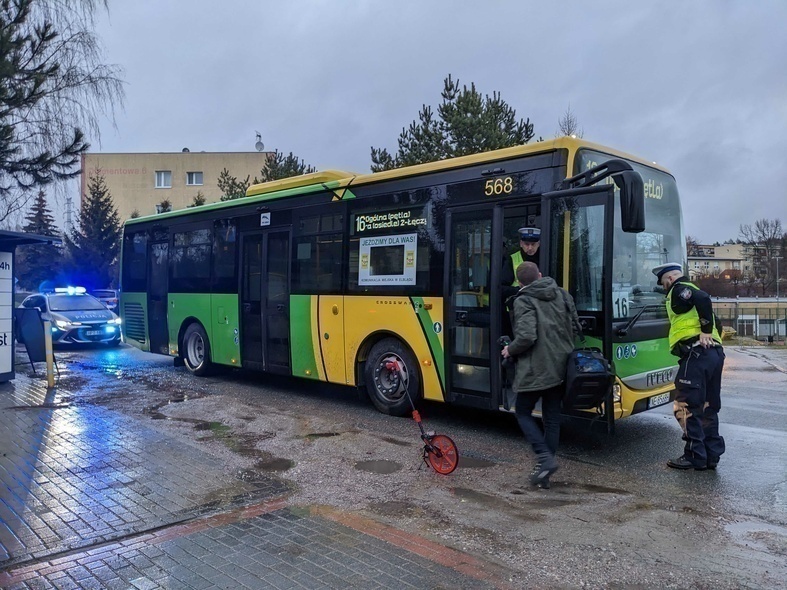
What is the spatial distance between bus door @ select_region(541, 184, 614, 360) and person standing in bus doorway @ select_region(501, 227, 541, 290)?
0.10 m

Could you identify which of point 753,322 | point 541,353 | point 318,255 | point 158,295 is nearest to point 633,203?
point 541,353

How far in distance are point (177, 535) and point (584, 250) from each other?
14.2 feet

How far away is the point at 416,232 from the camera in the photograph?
7668 mm

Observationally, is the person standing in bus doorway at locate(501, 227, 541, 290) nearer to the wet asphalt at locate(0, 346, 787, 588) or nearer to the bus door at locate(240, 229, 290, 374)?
the wet asphalt at locate(0, 346, 787, 588)

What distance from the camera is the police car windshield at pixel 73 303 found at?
1736 centimetres

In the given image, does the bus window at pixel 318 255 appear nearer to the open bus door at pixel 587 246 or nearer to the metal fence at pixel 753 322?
the open bus door at pixel 587 246

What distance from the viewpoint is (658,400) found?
6.40 m

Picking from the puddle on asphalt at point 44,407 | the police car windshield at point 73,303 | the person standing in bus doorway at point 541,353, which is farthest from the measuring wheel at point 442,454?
the police car windshield at point 73,303

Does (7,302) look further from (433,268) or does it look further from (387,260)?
(433,268)

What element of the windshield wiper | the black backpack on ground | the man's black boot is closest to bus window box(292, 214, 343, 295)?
the windshield wiper

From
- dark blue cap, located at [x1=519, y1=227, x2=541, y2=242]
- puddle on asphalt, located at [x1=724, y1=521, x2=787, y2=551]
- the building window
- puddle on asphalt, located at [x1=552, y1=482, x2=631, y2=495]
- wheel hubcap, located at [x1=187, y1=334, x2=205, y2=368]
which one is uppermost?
the building window

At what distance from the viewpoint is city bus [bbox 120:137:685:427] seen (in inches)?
237

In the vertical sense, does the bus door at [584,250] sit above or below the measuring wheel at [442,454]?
above

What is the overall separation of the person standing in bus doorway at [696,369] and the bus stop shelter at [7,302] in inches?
381
